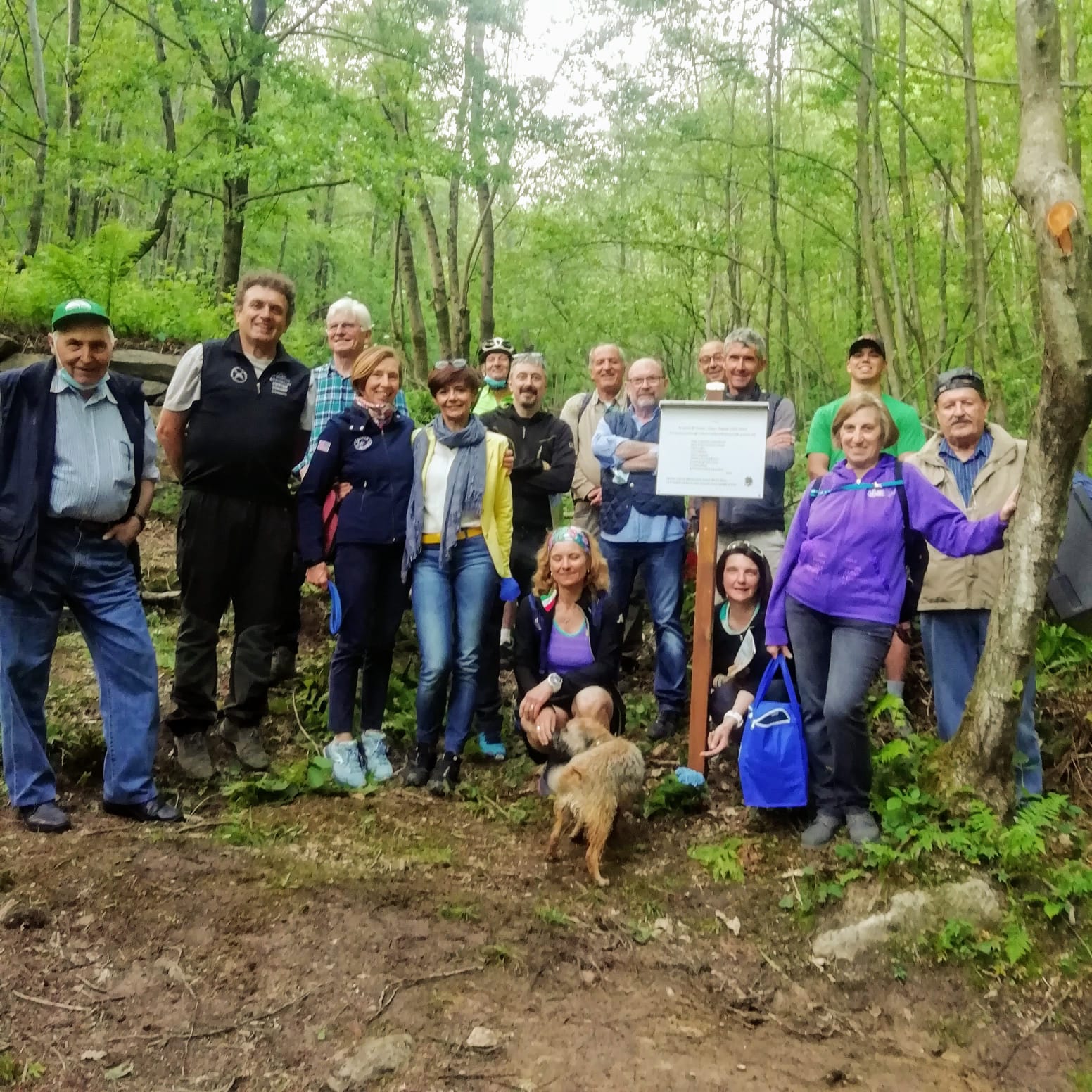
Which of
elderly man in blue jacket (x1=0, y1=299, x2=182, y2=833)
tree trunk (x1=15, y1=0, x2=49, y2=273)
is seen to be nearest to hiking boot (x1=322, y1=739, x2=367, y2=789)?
elderly man in blue jacket (x1=0, y1=299, x2=182, y2=833)

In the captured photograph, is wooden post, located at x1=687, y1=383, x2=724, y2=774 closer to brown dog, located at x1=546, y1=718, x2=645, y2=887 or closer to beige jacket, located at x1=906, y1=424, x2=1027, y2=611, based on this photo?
brown dog, located at x1=546, y1=718, x2=645, y2=887

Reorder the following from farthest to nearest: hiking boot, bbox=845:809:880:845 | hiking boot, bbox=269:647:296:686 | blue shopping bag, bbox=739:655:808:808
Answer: hiking boot, bbox=269:647:296:686 < blue shopping bag, bbox=739:655:808:808 < hiking boot, bbox=845:809:880:845

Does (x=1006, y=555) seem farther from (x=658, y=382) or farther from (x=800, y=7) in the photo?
(x=800, y=7)

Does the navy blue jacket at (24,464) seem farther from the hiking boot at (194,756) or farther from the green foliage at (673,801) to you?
the green foliage at (673,801)

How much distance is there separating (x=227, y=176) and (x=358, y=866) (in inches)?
406

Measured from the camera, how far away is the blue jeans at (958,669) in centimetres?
407

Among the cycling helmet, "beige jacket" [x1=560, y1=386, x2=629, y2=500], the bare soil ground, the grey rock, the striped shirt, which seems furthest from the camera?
the cycling helmet

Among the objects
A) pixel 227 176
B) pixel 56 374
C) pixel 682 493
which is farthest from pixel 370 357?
pixel 227 176

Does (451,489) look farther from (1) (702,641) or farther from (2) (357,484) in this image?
(1) (702,641)

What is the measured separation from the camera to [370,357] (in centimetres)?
455

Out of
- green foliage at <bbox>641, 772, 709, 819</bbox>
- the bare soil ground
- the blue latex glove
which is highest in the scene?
the blue latex glove

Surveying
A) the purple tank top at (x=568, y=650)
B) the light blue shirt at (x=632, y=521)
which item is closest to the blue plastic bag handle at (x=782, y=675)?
the purple tank top at (x=568, y=650)

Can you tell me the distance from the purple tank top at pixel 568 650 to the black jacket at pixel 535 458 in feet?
3.68

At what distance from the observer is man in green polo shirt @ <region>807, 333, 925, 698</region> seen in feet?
16.1
